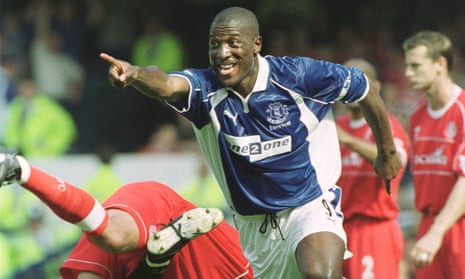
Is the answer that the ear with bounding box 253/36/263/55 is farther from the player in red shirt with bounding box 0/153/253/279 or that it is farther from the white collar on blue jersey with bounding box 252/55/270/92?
the player in red shirt with bounding box 0/153/253/279

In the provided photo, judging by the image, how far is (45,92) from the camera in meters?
12.9

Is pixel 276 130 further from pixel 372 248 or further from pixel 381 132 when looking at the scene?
pixel 372 248

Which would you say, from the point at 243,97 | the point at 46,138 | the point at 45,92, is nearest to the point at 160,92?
the point at 243,97

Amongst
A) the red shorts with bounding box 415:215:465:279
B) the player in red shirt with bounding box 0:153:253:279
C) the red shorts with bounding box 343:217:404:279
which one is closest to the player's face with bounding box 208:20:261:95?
the player in red shirt with bounding box 0:153:253:279

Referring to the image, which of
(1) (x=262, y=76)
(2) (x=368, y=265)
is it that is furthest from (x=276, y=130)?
(2) (x=368, y=265)

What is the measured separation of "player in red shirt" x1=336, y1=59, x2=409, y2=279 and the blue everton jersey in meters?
1.54

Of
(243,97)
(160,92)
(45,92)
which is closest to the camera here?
→ (160,92)

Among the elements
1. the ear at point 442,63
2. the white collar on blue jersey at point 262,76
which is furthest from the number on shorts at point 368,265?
the white collar on blue jersey at point 262,76

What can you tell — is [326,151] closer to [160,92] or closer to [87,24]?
[160,92]

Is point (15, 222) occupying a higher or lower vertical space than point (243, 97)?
lower

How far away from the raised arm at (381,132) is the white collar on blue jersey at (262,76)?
64cm

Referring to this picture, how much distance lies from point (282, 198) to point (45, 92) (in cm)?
716

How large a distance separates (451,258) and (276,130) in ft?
6.06

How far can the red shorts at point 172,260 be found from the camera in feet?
20.4
